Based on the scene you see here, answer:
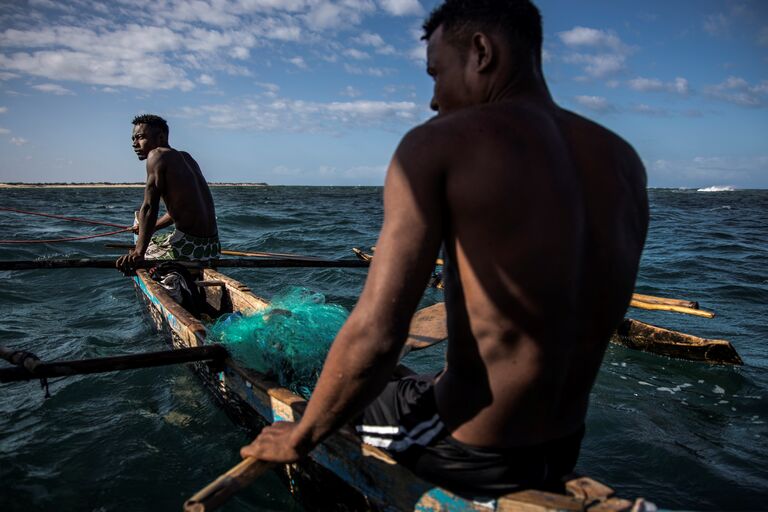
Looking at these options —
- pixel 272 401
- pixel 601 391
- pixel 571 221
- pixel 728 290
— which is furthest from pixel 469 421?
pixel 728 290

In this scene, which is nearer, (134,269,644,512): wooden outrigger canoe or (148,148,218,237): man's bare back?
(134,269,644,512): wooden outrigger canoe

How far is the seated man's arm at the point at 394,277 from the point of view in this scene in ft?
4.72

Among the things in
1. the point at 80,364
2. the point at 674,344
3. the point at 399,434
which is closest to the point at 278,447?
the point at 399,434

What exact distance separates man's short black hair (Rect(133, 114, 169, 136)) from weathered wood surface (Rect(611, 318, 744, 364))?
589cm

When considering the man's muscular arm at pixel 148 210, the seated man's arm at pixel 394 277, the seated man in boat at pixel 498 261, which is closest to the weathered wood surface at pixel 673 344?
the seated man in boat at pixel 498 261

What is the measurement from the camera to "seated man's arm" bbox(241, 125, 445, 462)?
56.7 inches

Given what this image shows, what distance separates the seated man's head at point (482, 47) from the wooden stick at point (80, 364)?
2335mm

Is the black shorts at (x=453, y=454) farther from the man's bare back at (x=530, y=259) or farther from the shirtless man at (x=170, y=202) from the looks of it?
the shirtless man at (x=170, y=202)

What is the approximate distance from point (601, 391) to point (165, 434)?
3.82 metres

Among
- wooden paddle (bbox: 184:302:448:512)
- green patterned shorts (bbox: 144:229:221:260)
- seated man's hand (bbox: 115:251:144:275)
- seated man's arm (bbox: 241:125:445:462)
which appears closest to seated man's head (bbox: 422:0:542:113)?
seated man's arm (bbox: 241:125:445:462)

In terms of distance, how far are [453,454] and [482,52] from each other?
4.31ft

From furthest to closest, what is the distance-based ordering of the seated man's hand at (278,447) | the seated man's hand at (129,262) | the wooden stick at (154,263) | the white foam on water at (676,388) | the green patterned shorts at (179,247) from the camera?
the green patterned shorts at (179,247)
the seated man's hand at (129,262)
the wooden stick at (154,263)
the white foam on water at (676,388)
the seated man's hand at (278,447)

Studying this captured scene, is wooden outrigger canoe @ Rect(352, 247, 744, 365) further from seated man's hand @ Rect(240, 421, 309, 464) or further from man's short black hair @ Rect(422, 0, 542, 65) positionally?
seated man's hand @ Rect(240, 421, 309, 464)

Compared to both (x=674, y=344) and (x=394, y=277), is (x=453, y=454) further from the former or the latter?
(x=674, y=344)
